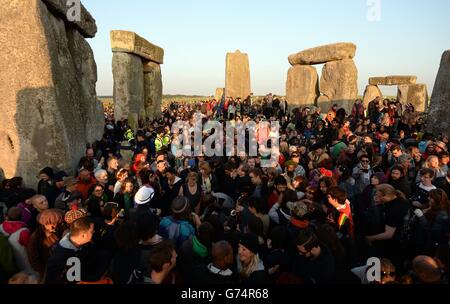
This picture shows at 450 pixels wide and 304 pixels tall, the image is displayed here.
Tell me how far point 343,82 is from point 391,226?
1355 cm

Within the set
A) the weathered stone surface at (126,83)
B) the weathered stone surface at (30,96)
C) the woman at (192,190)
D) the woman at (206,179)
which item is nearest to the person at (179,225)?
the woman at (192,190)

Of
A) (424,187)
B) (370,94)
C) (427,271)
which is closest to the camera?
(427,271)

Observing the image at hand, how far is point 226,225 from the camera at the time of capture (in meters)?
3.73

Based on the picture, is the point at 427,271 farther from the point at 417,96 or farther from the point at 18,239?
the point at 417,96

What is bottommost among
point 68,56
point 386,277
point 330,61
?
point 386,277

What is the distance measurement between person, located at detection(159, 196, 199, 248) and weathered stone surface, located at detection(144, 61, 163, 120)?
41.3 feet

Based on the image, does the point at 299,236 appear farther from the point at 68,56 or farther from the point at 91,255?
the point at 68,56

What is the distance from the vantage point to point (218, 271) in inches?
102

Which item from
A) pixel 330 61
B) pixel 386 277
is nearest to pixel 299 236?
pixel 386 277

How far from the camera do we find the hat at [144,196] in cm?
426

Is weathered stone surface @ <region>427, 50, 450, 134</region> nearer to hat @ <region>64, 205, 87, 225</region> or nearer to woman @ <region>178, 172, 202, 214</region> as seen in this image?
woman @ <region>178, 172, 202, 214</region>

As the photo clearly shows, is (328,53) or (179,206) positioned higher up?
(328,53)

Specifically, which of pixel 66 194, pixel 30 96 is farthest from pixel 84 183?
pixel 30 96
